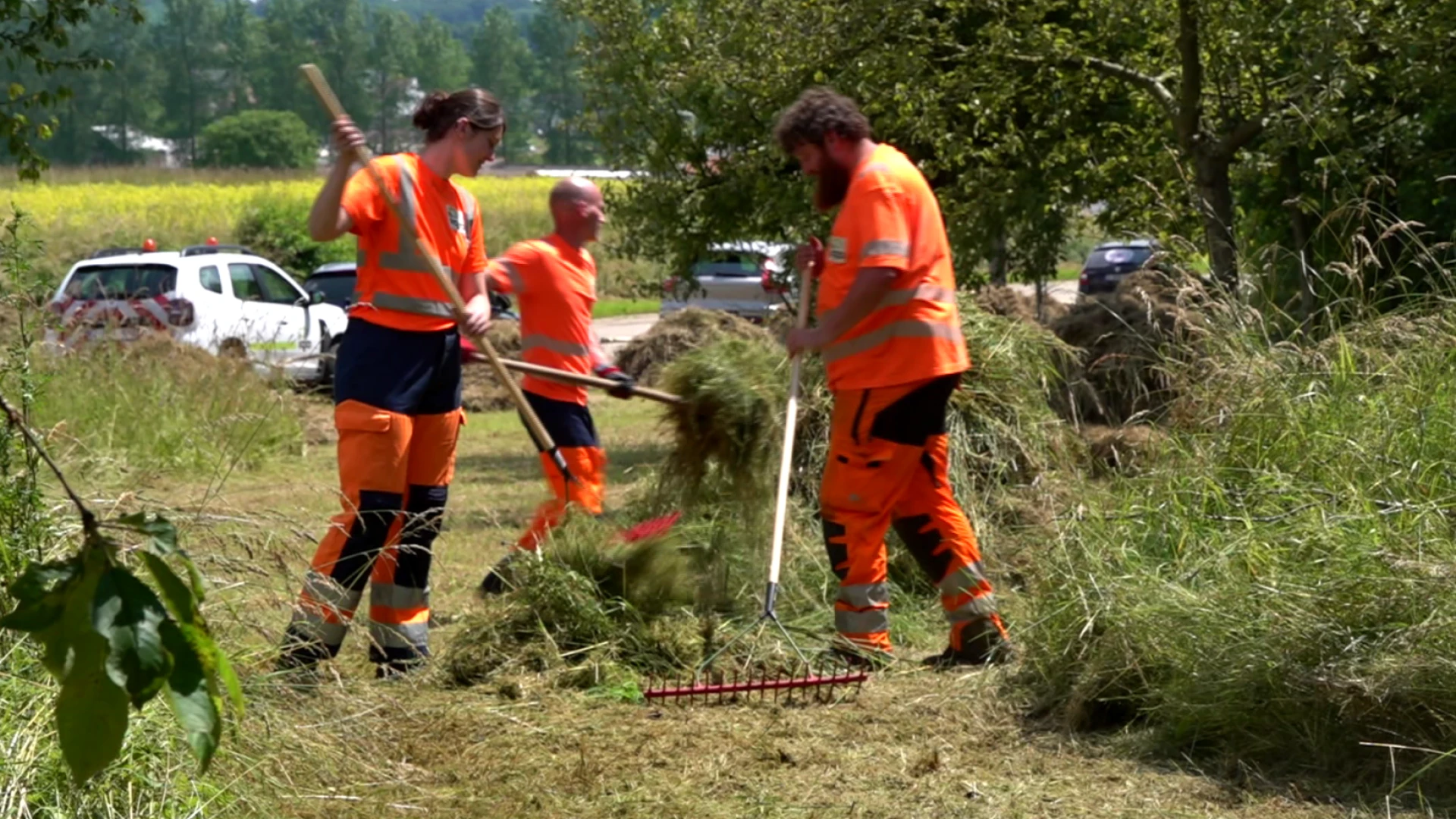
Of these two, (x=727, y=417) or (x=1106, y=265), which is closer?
(x=727, y=417)

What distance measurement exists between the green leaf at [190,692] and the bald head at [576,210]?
19.8 ft

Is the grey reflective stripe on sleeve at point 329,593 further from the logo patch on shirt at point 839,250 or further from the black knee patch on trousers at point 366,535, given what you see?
the logo patch on shirt at point 839,250

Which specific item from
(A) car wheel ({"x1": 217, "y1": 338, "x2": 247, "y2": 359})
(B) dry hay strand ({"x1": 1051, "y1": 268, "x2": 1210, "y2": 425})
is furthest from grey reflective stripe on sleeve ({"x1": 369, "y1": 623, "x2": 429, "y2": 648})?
(A) car wheel ({"x1": 217, "y1": 338, "x2": 247, "y2": 359})

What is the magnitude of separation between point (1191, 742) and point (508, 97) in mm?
142148

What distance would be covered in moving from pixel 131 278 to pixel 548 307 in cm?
1302

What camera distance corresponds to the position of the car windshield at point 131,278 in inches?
742

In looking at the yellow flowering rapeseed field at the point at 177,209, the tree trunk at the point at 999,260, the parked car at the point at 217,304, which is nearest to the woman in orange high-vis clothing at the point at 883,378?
the tree trunk at the point at 999,260

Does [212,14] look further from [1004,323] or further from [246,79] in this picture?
[1004,323]

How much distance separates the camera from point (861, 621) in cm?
621

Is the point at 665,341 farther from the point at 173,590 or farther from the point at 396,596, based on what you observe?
the point at 173,590

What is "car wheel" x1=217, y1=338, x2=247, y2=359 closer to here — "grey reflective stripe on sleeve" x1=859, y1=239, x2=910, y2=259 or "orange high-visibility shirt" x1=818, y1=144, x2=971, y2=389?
"orange high-visibility shirt" x1=818, y1=144, x2=971, y2=389

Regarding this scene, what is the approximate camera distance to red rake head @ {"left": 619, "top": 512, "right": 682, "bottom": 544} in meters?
6.61

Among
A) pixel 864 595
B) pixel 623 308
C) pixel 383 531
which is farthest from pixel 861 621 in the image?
pixel 623 308

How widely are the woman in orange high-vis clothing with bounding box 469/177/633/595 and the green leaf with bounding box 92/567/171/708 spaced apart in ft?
18.6
